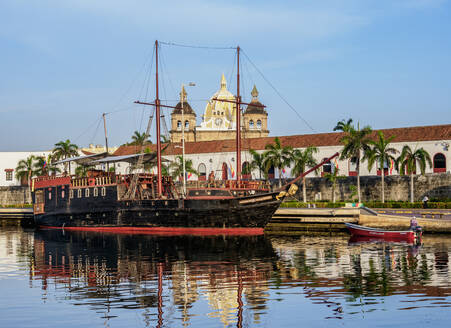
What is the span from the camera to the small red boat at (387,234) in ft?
125

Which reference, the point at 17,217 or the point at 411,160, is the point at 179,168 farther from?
the point at 411,160

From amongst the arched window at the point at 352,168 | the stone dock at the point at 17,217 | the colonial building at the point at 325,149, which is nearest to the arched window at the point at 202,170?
the colonial building at the point at 325,149

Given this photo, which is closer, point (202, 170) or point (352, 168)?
point (352, 168)

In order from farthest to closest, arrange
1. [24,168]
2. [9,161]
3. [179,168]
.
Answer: [9,161] < [24,168] < [179,168]

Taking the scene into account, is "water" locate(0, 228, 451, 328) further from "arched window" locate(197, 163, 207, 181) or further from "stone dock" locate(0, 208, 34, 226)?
"arched window" locate(197, 163, 207, 181)

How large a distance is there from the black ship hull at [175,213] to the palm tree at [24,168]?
35985 millimetres

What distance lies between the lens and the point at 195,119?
449 feet

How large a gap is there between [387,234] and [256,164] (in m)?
30.9

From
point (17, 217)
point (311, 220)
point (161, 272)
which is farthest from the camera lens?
point (17, 217)

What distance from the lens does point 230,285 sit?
24125 millimetres

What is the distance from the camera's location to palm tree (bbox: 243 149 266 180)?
67.7 meters

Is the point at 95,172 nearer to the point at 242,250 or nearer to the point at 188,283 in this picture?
the point at 242,250

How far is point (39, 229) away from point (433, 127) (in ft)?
141

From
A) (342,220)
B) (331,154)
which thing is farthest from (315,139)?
(342,220)
